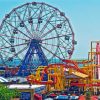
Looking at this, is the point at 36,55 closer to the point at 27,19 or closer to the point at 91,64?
the point at 27,19

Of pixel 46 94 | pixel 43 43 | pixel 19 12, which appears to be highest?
pixel 19 12

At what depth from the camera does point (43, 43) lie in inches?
2383

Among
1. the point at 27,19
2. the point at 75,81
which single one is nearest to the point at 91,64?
the point at 75,81

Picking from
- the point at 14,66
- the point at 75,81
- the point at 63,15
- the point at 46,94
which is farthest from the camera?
the point at 14,66

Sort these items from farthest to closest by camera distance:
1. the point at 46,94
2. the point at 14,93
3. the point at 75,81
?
1. the point at 75,81
2. the point at 46,94
3. the point at 14,93

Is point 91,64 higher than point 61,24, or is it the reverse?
point 61,24

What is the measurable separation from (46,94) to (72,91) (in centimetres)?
345

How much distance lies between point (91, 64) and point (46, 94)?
8.08m

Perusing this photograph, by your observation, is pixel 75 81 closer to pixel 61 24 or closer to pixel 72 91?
pixel 72 91

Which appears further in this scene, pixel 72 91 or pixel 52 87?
pixel 52 87

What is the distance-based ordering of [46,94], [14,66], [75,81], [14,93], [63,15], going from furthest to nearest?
1. [14,66]
2. [63,15]
3. [75,81]
4. [46,94]
5. [14,93]

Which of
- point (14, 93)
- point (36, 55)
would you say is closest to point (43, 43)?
point (36, 55)

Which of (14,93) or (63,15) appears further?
(63,15)

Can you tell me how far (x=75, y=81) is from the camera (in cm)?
5025
